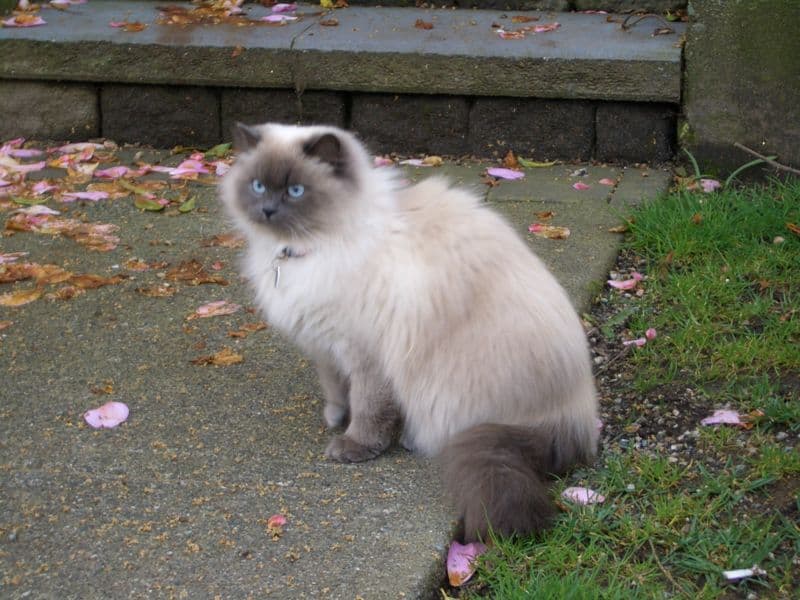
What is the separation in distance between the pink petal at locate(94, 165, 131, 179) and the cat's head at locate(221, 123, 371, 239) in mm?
2502

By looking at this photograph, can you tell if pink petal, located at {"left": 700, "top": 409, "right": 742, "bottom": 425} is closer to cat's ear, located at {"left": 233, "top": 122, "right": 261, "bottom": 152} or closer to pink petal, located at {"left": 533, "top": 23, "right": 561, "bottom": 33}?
cat's ear, located at {"left": 233, "top": 122, "right": 261, "bottom": 152}

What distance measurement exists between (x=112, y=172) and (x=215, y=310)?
67.0 inches

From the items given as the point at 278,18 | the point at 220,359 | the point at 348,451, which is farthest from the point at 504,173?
the point at 348,451

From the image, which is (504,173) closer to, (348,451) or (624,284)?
(624,284)

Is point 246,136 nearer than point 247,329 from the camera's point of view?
Yes

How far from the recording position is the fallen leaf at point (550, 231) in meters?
4.47

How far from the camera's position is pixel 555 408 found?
9.33 feet

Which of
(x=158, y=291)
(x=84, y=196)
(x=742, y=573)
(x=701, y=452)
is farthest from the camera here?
(x=84, y=196)

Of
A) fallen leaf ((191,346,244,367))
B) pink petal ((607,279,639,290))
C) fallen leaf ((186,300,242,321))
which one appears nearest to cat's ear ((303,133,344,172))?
fallen leaf ((191,346,244,367))

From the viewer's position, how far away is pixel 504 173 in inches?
204

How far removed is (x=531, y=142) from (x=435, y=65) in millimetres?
624

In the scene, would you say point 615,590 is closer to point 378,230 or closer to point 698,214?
point 378,230

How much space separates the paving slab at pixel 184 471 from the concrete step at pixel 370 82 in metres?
1.16

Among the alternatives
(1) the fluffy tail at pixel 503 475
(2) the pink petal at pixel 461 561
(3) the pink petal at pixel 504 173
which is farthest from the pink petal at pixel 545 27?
(2) the pink petal at pixel 461 561
